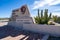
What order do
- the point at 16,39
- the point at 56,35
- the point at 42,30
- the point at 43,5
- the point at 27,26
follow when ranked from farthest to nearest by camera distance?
the point at 43,5, the point at 27,26, the point at 42,30, the point at 56,35, the point at 16,39

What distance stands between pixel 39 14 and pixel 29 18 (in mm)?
3138

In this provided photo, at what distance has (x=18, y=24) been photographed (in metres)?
21.8

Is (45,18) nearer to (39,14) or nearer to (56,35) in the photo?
(39,14)

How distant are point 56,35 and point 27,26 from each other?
5539mm

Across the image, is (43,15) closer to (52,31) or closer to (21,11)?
(21,11)

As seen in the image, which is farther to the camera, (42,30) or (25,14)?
(25,14)

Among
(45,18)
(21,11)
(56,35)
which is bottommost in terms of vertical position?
(56,35)

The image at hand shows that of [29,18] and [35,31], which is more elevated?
[29,18]

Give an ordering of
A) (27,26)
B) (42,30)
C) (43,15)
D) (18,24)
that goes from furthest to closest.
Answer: (43,15) < (18,24) < (27,26) < (42,30)

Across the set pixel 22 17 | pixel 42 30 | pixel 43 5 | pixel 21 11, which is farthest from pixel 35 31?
pixel 43 5

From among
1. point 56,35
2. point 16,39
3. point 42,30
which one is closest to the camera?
point 16,39

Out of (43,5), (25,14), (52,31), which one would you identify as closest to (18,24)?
(25,14)

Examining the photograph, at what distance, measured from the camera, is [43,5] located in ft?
93.5

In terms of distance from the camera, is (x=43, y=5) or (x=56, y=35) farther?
(x=43, y=5)
